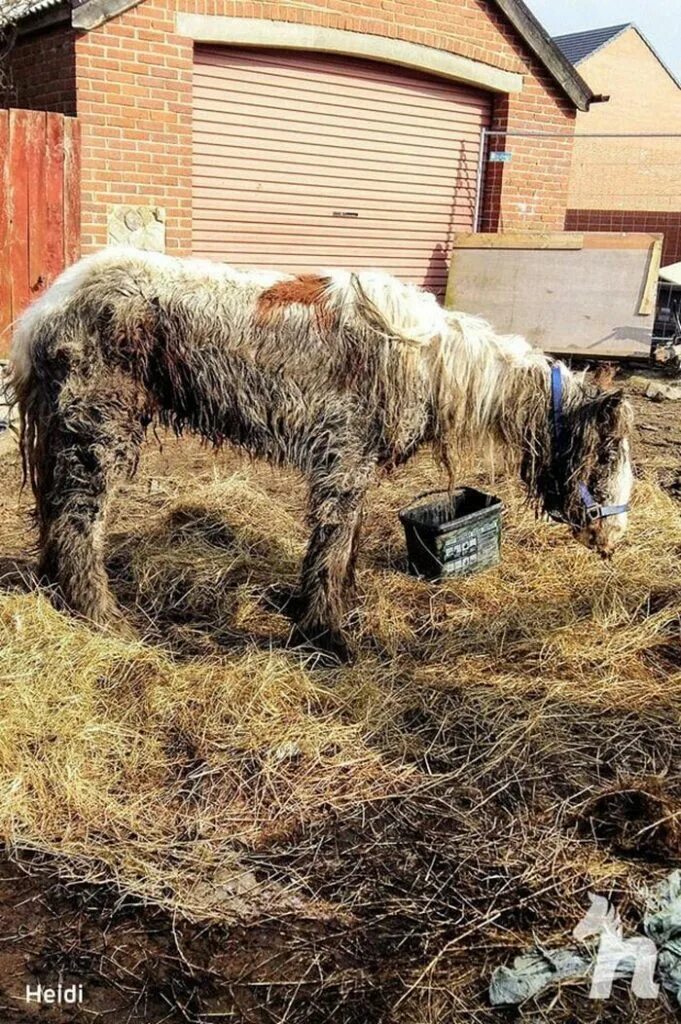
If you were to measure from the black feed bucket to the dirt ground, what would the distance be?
1936 mm

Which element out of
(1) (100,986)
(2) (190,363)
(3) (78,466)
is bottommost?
(1) (100,986)

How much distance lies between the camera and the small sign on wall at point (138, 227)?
28.8 ft

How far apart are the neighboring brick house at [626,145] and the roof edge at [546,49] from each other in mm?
7782

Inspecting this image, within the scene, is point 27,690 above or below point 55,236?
below

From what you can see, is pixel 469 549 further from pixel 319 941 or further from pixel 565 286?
pixel 565 286

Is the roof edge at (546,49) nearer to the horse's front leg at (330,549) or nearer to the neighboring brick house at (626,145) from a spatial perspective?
the neighboring brick house at (626,145)

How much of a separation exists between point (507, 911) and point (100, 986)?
122 cm

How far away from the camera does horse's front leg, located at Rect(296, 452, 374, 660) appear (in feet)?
14.1

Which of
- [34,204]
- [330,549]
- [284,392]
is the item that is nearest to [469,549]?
[330,549]

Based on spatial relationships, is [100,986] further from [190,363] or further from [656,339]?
[656,339]

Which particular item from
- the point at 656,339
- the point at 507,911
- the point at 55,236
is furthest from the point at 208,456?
the point at 656,339

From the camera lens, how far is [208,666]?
4168mm

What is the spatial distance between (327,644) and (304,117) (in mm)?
7967

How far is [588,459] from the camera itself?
4.48 metres
